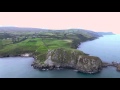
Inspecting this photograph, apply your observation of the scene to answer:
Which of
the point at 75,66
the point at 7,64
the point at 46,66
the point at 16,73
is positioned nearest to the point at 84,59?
the point at 75,66

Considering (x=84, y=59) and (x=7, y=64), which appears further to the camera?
(x=7, y=64)

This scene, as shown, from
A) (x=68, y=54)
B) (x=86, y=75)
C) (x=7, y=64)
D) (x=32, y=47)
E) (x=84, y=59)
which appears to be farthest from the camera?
(x=32, y=47)

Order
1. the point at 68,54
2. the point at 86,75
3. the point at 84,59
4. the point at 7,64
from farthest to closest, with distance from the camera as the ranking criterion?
the point at 7,64
the point at 68,54
the point at 84,59
the point at 86,75
